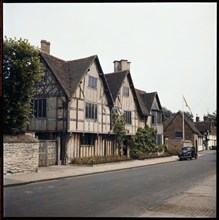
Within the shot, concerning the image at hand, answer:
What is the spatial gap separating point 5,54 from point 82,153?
11.5 m

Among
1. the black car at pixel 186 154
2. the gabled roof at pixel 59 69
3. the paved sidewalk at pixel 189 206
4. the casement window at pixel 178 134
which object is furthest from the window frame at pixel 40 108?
the casement window at pixel 178 134

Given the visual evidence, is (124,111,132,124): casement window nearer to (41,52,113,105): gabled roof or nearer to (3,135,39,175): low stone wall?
(41,52,113,105): gabled roof

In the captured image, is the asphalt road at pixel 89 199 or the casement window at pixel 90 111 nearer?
the asphalt road at pixel 89 199

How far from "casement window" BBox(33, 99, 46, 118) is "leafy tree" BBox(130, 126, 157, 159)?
12503 millimetres

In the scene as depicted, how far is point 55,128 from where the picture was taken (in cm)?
2406

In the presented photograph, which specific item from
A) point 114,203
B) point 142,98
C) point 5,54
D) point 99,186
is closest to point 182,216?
point 114,203

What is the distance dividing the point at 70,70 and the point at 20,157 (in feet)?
42.3

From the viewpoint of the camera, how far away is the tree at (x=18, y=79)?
675 inches

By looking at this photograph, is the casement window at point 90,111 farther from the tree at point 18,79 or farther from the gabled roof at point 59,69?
the tree at point 18,79

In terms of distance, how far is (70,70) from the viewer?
90.6 ft

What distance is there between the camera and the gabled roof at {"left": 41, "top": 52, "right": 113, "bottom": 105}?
24.8 metres

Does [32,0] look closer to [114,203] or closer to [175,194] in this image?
[114,203]

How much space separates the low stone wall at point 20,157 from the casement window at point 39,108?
7.48 meters

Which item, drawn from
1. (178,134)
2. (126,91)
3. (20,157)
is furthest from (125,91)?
(178,134)
